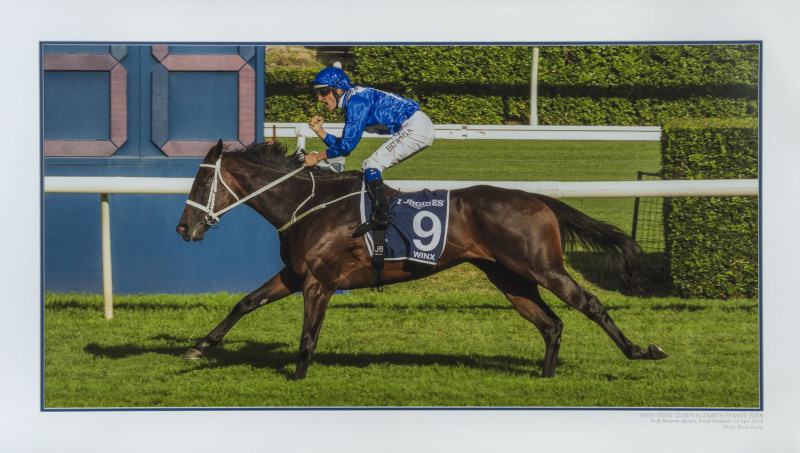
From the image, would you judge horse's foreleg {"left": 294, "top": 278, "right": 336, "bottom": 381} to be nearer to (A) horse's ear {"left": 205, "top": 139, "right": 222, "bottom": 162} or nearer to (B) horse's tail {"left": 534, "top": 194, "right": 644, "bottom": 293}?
(A) horse's ear {"left": 205, "top": 139, "right": 222, "bottom": 162}

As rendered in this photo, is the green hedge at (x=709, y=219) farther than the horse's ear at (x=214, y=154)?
Yes

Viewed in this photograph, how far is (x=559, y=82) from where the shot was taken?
679 cm

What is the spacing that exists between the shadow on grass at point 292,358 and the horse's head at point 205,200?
0.88 meters

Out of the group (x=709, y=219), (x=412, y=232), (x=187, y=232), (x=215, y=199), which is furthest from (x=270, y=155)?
(x=709, y=219)

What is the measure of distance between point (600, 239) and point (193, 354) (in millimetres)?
2541

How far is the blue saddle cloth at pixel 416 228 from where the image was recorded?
5.59 meters

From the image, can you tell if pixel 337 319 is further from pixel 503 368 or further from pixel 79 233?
pixel 79 233

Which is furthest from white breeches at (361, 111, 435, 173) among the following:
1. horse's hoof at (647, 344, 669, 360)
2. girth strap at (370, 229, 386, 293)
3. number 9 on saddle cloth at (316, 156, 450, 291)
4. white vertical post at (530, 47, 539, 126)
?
horse's hoof at (647, 344, 669, 360)

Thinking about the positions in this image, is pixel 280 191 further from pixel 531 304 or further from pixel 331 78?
pixel 531 304

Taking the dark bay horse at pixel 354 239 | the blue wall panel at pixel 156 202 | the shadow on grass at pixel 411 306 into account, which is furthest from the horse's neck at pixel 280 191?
the shadow on grass at pixel 411 306

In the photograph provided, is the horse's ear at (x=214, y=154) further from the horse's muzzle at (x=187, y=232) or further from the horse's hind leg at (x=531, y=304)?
the horse's hind leg at (x=531, y=304)

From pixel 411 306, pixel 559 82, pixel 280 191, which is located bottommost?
pixel 411 306
